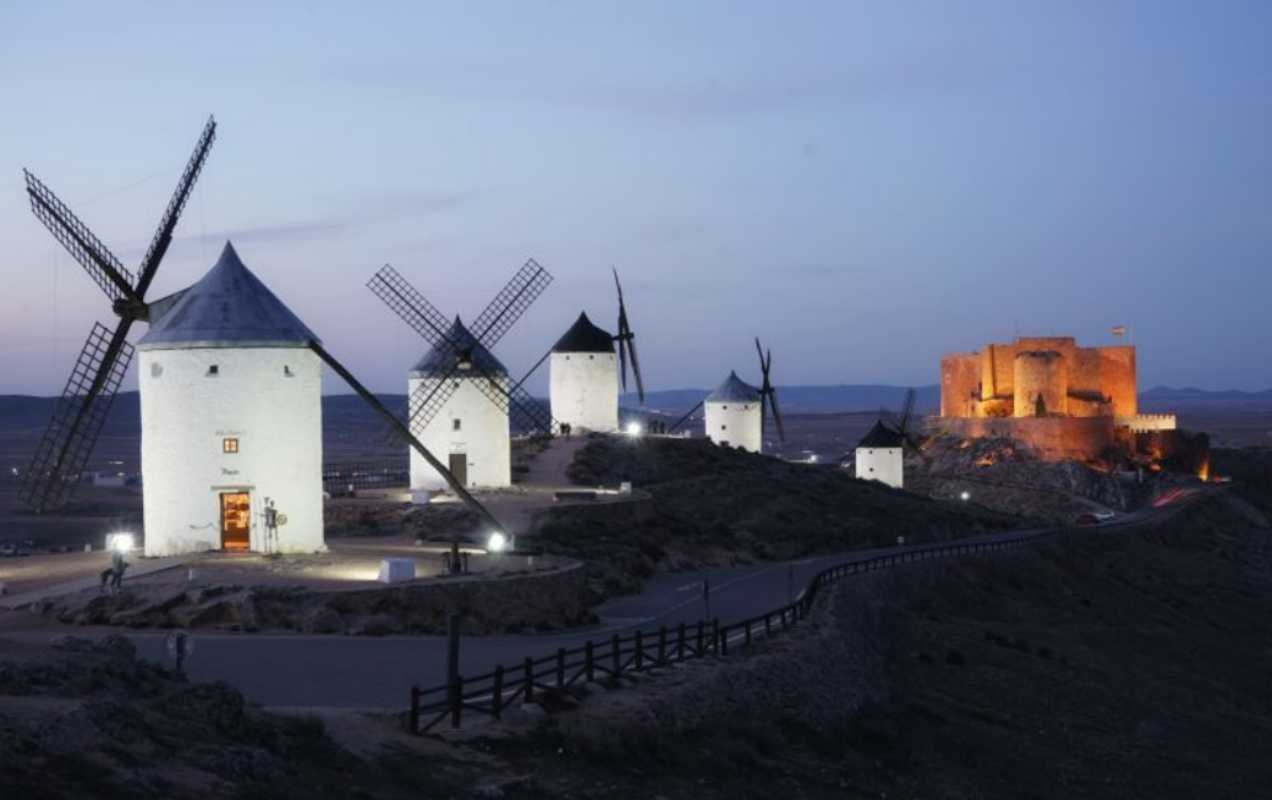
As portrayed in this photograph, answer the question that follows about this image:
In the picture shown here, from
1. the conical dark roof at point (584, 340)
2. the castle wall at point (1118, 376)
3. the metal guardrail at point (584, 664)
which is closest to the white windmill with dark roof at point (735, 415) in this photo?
the conical dark roof at point (584, 340)

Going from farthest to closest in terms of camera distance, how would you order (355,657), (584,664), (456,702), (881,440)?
(881,440), (355,657), (584,664), (456,702)

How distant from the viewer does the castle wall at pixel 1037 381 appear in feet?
265

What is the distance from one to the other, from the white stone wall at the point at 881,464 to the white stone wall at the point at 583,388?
13059 millimetres

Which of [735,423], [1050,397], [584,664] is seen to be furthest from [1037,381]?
[584,664]

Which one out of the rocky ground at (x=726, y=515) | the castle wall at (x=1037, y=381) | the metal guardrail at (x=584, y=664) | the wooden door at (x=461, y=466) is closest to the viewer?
the metal guardrail at (x=584, y=664)

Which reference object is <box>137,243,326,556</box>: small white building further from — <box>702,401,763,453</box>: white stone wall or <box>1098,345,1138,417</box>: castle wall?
<box>1098,345,1138,417</box>: castle wall

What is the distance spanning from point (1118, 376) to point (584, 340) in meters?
35.0

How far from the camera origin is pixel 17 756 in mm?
12414

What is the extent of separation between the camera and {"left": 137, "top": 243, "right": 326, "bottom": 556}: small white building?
97.8ft

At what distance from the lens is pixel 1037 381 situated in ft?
265

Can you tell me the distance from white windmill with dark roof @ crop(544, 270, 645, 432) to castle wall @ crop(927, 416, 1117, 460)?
85.0 feet

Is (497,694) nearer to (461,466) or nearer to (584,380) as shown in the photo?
(461,466)

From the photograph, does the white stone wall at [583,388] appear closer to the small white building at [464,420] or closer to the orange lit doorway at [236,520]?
the small white building at [464,420]

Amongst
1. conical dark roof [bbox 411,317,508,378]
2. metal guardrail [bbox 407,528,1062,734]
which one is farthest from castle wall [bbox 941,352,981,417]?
metal guardrail [bbox 407,528,1062,734]
